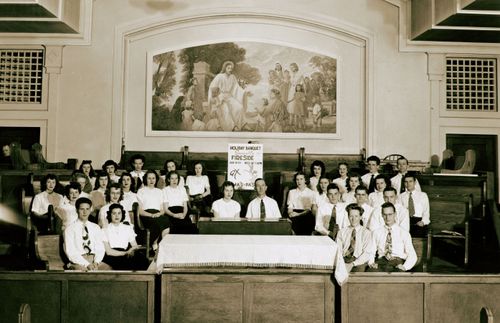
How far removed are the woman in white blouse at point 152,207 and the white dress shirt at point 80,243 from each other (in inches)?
60.8

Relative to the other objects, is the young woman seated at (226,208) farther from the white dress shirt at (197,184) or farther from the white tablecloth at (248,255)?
the white tablecloth at (248,255)

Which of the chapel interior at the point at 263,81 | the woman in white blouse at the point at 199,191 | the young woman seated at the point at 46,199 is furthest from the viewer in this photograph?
the chapel interior at the point at 263,81

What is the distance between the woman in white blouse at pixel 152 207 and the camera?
7.47 meters

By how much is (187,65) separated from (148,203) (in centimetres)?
385

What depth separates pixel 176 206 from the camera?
7953 millimetres

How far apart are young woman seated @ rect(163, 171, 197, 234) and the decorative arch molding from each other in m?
2.95

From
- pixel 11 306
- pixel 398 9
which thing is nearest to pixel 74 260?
→ pixel 11 306

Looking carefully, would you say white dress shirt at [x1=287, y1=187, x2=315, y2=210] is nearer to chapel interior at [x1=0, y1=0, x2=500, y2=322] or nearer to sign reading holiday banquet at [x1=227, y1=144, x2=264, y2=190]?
sign reading holiday banquet at [x1=227, y1=144, x2=264, y2=190]

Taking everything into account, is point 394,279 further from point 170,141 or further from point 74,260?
point 170,141

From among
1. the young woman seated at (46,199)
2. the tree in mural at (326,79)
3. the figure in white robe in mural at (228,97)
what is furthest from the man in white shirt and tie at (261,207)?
the tree in mural at (326,79)

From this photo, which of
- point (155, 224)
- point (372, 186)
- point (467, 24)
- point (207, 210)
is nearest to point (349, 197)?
point (372, 186)

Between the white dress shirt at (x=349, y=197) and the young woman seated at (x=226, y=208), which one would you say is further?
the white dress shirt at (x=349, y=197)

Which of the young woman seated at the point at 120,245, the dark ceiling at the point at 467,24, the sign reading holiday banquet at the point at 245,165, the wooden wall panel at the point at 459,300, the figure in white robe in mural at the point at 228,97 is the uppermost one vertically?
the dark ceiling at the point at 467,24

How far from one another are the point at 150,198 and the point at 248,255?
11.0 ft
